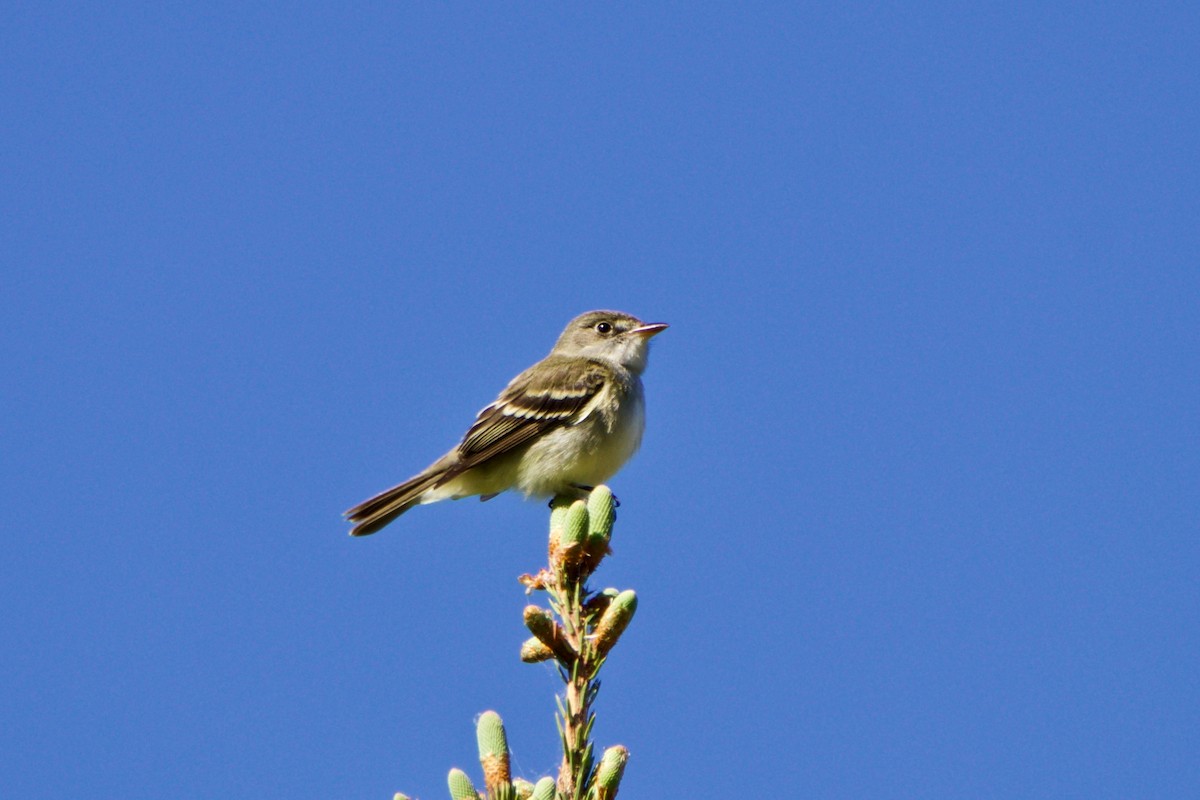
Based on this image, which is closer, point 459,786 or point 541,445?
point 459,786

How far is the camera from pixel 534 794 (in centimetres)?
313

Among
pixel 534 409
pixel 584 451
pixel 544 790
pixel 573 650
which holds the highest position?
pixel 534 409

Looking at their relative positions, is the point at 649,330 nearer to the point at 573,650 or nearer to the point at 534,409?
the point at 534,409

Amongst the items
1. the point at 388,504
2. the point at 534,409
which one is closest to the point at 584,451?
the point at 534,409

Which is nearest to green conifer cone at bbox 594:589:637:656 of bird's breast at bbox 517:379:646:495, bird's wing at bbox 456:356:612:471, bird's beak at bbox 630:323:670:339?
bird's breast at bbox 517:379:646:495

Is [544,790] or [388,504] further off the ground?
[388,504]

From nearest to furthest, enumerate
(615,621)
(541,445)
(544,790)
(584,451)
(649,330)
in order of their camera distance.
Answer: (544,790), (615,621), (584,451), (541,445), (649,330)

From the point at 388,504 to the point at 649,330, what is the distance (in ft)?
8.67

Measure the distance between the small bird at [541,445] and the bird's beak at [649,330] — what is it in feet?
2.02

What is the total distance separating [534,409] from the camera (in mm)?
8703

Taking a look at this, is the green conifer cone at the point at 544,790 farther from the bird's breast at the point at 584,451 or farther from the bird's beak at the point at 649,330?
the bird's beak at the point at 649,330

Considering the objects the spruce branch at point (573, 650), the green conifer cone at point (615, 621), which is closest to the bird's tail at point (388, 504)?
the spruce branch at point (573, 650)

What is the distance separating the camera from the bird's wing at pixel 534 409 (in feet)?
27.9

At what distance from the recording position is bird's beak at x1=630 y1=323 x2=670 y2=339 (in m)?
9.66
